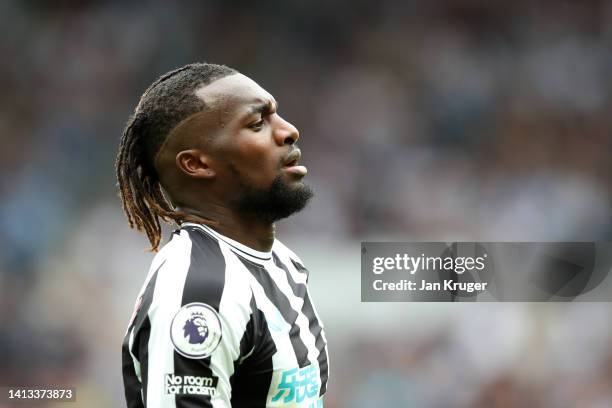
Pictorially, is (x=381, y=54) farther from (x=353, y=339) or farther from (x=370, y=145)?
(x=353, y=339)

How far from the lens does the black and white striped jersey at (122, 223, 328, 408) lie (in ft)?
5.51

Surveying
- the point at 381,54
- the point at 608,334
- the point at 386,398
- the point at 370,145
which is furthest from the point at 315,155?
the point at 608,334

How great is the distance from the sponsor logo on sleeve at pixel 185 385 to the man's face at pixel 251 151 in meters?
0.53

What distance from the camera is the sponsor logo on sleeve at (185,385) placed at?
5.45ft

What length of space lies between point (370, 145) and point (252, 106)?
429 centimetres

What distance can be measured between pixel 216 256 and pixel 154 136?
0.39 m

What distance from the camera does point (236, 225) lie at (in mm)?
2047

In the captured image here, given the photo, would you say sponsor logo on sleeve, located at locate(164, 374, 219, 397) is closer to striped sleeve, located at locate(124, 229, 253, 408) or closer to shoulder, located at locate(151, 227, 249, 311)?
striped sleeve, located at locate(124, 229, 253, 408)

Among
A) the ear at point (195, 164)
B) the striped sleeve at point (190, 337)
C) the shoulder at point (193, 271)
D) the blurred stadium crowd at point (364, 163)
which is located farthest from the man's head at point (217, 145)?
the blurred stadium crowd at point (364, 163)

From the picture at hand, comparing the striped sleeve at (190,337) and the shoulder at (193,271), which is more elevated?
the shoulder at (193,271)

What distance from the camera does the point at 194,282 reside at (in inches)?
69.3

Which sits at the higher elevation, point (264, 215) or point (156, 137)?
point (156, 137)

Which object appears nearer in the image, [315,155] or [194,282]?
[194,282]

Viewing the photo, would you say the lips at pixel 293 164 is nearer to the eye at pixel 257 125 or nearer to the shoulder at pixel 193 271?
the eye at pixel 257 125
